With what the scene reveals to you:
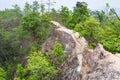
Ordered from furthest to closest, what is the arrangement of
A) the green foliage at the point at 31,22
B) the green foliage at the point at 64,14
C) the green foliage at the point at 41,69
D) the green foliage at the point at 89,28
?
1. the green foliage at the point at 64,14
2. the green foliage at the point at 31,22
3. the green foliage at the point at 41,69
4. the green foliage at the point at 89,28

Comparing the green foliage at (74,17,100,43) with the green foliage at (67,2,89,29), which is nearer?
the green foliage at (74,17,100,43)

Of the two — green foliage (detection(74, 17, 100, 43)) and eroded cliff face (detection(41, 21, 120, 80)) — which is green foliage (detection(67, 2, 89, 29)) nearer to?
eroded cliff face (detection(41, 21, 120, 80))

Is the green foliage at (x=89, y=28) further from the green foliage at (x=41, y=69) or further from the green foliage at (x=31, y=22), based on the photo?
the green foliage at (x=31, y=22)

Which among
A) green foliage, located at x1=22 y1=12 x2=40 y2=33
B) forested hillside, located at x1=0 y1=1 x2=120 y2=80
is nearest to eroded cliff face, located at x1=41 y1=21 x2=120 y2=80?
forested hillside, located at x1=0 y1=1 x2=120 y2=80

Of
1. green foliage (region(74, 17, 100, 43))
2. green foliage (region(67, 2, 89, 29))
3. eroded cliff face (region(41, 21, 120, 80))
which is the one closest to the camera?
eroded cliff face (region(41, 21, 120, 80))

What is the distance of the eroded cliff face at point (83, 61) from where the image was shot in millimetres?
34688

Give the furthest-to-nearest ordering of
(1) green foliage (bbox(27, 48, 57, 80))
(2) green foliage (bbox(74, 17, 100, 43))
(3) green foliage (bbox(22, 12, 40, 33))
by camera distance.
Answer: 1. (3) green foliage (bbox(22, 12, 40, 33))
2. (1) green foliage (bbox(27, 48, 57, 80))
3. (2) green foliage (bbox(74, 17, 100, 43))

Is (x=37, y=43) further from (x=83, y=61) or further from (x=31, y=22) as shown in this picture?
(x=83, y=61)

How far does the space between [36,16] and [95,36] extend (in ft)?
69.7

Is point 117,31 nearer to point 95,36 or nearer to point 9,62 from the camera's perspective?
point 95,36

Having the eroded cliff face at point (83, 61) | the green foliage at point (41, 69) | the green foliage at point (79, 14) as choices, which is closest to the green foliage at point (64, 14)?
the green foliage at point (79, 14)

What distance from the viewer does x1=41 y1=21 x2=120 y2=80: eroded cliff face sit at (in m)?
34.7

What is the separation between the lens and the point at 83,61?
4250 cm

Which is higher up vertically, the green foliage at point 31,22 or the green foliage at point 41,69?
the green foliage at point 31,22
